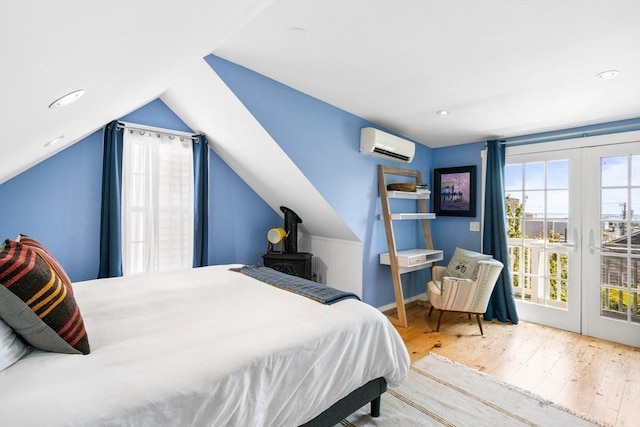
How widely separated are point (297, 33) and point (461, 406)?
2.58 m

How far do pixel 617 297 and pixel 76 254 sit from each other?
17.1 ft

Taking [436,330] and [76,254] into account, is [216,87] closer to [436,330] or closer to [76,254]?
[76,254]

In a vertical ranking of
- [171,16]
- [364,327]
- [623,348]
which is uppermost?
[171,16]

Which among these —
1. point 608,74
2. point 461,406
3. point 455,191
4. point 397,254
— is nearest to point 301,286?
point 461,406

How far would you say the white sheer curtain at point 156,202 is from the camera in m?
3.03

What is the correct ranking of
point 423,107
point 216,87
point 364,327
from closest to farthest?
point 364,327 < point 216,87 < point 423,107

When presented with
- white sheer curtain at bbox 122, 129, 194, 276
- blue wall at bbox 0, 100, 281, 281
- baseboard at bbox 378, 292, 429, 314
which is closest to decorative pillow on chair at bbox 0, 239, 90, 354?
blue wall at bbox 0, 100, 281, 281

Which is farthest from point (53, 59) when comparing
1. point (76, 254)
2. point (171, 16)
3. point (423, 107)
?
point (423, 107)

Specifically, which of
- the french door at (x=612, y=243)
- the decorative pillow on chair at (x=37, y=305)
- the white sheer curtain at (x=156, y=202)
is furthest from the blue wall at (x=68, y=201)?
the french door at (x=612, y=243)

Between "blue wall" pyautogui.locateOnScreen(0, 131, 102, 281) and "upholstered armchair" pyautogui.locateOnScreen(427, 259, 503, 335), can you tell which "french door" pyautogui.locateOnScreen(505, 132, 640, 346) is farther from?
"blue wall" pyautogui.locateOnScreen(0, 131, 102, 281)

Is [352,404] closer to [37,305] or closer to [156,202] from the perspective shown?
[37,305]

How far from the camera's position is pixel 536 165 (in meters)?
3.59

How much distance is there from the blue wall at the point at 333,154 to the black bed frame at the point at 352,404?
178 cm

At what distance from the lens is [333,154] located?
3.21 metres
